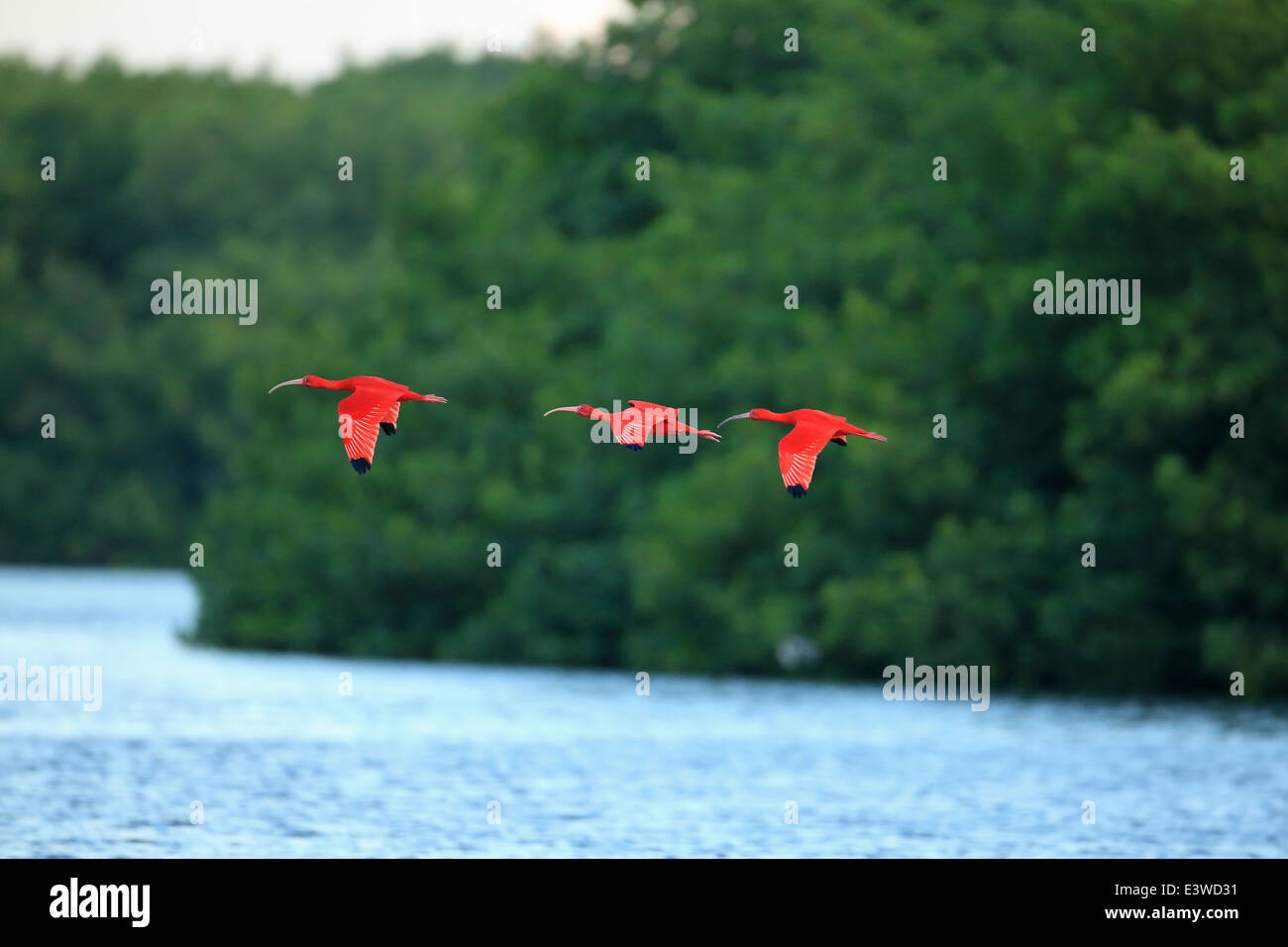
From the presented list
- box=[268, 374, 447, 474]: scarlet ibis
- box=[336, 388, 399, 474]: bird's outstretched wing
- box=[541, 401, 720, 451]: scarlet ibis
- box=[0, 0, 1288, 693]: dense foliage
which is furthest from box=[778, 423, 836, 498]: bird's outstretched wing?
box=[0, 0, 1288, 693]: dense foliage

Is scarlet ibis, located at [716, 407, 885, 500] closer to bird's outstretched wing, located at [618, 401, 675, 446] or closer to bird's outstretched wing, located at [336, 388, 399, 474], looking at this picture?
bird's outstretched wing, located at [618, 401, 675, 446]

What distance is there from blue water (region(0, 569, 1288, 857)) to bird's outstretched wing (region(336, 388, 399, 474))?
14.9 meters

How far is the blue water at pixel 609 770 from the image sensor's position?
2933cm

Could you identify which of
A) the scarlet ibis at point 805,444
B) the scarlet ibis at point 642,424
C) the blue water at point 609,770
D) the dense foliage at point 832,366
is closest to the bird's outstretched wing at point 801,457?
the scarlet ibis at point 805,444

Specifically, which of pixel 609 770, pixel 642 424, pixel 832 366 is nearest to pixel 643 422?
pixel 642 424

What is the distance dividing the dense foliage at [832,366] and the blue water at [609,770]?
2.31 metres

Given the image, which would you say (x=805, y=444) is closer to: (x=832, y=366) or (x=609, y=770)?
(x=609, y=770)

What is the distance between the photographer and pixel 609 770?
35.8m

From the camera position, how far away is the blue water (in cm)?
2933

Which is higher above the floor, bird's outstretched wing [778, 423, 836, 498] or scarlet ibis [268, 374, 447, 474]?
scarlet ibis [268, 374, 447, 474]

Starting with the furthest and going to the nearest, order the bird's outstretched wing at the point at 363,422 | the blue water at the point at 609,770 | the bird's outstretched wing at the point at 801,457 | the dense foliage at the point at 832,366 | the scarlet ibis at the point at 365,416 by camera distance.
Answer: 1. the dense foliage at the point at 832,366
2. the blue water at the point at 609,770
3. the bird's outstretched wing at the point at 363,422
4. the scarlet ibis at the point at 365,416
5. the bird's outstretched wing at the point at 801,457

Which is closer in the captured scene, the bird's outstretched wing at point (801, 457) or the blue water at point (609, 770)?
the bird's outstretched wing at point (801, 457)

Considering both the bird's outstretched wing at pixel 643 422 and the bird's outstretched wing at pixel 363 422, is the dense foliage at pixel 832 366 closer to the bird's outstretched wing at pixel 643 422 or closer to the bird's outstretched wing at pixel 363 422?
the bird's outstretched wing at pixel 363 422

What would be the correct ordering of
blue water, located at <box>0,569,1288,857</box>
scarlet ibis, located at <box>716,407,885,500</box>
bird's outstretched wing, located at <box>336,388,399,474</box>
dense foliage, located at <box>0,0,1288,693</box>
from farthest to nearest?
1. dense foliage, located at <box>0,0,1288,693</box>
2. blue water, located at <box>0,569,1288,857</box>
3. bird's outstretched wing, located at <box>336,388,399,474</box>
4. scarlet ibis, located at <box>716,407,885,500</box>
